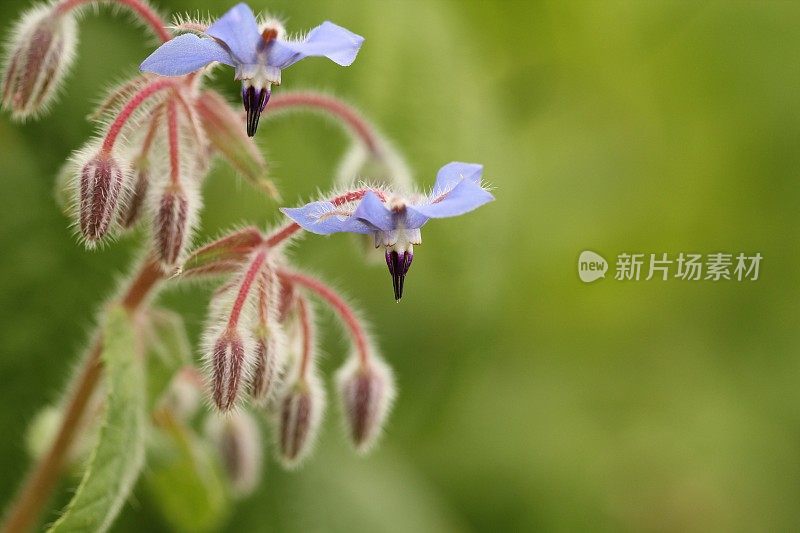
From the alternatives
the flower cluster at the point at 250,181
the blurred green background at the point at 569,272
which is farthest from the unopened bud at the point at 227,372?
the blurred green background at the point at 569,272

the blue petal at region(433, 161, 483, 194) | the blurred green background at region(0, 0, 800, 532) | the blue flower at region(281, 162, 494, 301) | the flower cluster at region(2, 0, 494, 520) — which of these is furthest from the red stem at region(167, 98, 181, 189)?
the blurred green background at region(0, 0, 800, 532)

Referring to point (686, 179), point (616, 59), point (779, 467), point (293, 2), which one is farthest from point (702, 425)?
point (293, 2)

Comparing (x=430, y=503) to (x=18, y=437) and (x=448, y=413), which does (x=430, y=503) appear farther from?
(x=18, y=437)

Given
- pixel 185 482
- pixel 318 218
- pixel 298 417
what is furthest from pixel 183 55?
pixel 185 482

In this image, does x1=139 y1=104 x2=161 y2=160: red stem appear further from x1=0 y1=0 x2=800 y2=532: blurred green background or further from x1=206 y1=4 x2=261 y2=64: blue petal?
x1=0 y1=0 x2=800 y2=532: blurred green background

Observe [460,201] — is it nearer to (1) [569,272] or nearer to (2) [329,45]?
(2) [329,45]

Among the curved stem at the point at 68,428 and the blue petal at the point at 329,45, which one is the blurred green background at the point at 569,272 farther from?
the blue petal at the point at 329,45
